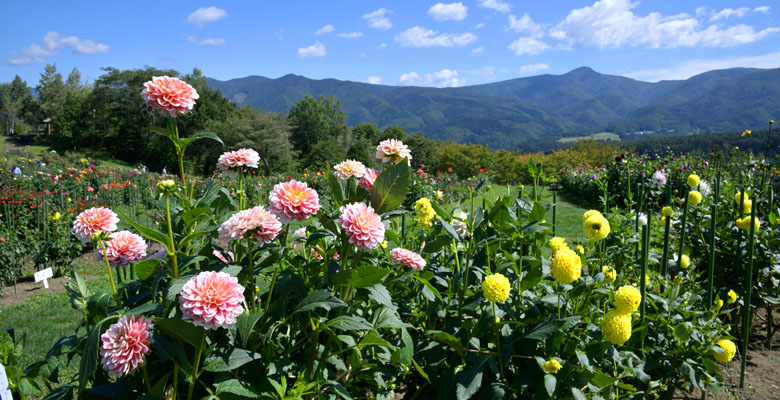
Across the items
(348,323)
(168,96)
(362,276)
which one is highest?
(168,96)

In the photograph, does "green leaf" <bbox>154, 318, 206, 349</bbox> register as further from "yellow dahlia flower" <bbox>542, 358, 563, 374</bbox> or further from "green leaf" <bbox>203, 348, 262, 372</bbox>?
"yellow dahlia flower" <bbox>542, 358, 563, 374</bbox>

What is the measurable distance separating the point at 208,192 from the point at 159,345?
0.43 metres

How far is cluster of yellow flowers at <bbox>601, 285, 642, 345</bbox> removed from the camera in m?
1.19

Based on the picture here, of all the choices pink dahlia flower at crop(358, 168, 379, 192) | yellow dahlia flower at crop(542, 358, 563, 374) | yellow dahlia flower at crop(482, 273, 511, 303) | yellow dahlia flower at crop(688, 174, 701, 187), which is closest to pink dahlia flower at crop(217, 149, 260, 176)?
pink dahlia flower at crop(358, 168, 379, 192)

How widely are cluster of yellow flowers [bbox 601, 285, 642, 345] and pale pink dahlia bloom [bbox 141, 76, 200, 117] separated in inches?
48.9

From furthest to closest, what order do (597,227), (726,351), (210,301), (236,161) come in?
(726,351)
(597,227)
(236,161)
(210,301)

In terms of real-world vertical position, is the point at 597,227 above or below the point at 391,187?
below

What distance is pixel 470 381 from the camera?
121 centimetres

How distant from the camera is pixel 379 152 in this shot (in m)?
1.49

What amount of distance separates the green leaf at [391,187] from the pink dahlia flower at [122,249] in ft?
2.19

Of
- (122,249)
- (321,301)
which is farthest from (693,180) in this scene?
(122,249)

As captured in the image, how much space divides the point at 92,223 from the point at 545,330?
1.24 meters

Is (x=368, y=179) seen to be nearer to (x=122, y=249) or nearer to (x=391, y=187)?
(x=391, y=187)

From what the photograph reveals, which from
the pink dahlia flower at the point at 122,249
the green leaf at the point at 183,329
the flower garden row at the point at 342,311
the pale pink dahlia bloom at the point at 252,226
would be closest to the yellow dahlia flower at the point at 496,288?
the flower garden row at the point at 342,311
